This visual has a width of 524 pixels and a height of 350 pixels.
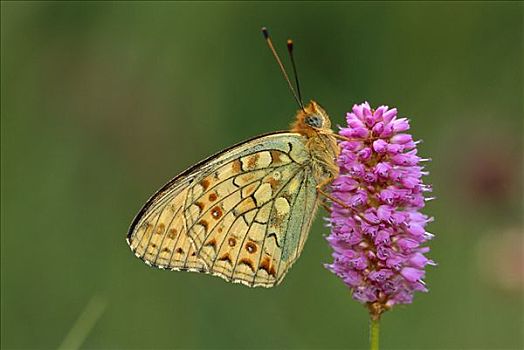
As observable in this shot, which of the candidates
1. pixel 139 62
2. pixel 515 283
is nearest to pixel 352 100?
pixel 139 62

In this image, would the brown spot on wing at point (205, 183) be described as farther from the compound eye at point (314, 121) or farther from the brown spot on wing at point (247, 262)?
the compound eye at point (314, 121)

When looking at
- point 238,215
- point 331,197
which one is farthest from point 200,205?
point 331,197

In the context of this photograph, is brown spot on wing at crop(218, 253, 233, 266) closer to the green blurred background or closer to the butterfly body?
the butterfly body

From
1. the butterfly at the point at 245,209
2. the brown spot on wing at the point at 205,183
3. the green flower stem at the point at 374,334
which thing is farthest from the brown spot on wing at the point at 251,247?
the green flower stem at the point at 374,334

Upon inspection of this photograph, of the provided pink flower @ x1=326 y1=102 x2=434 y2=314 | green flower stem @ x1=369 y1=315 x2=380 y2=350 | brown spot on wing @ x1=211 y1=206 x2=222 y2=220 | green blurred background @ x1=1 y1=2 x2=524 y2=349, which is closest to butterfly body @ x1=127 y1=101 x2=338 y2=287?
brown spot on wing @ x1=211 y1=206 x2=222 y2=220

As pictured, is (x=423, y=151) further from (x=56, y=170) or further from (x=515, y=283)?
(x=56, y=170)

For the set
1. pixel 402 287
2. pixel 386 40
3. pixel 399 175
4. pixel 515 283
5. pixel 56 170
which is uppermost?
pixel 386 40

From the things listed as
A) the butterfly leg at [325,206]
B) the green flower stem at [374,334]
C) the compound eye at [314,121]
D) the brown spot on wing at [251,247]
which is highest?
the compound eye at [314,121]
